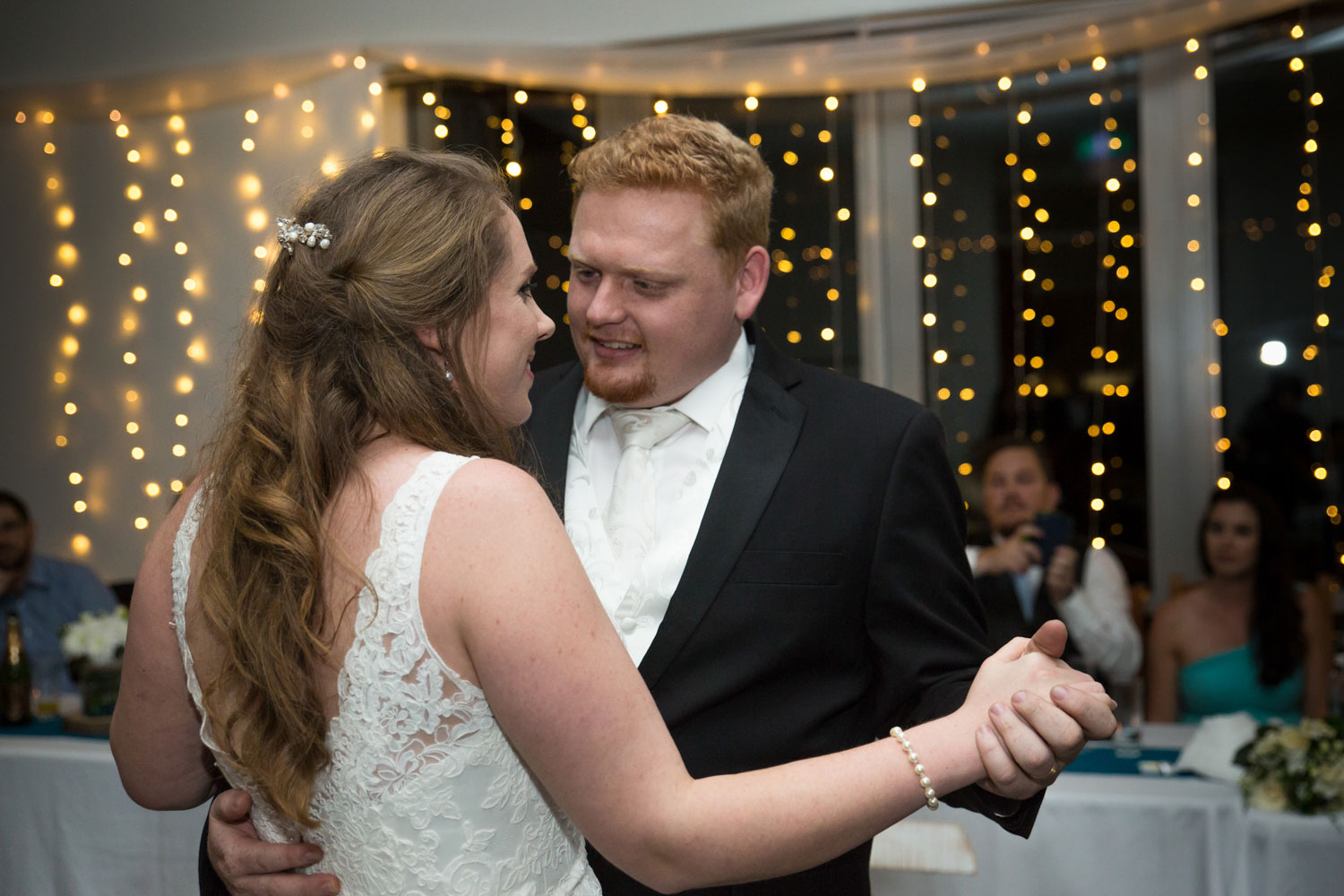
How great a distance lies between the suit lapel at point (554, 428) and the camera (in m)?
1.74

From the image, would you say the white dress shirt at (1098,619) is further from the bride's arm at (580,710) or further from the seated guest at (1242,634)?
the bride's arm at (580,710)

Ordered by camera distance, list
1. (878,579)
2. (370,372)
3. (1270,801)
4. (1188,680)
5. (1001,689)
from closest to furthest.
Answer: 1. (370,372)
2. (1001,689)
3. (878,579)
4. (1270,801)
5. (1188,680)

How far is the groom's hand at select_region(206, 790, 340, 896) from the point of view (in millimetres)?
1122

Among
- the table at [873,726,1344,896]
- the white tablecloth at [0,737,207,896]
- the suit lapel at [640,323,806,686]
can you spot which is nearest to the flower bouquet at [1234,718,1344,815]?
the table at [873,726,1344,896]

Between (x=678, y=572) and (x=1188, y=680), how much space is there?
2472mm

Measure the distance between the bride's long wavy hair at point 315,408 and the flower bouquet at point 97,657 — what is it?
2.33 metres

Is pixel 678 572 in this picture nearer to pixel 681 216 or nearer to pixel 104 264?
pixel 681 216

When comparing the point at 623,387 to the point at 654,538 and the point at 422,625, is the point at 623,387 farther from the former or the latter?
the point at 422,625

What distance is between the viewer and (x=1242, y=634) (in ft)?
11.3

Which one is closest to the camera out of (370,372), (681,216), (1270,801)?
(370,372)

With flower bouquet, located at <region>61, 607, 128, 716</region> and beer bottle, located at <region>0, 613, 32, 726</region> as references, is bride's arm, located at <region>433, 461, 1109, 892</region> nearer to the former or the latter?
flower bouquet, located at <region>61, 607, 128, 716</region>

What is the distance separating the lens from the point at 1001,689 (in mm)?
1187

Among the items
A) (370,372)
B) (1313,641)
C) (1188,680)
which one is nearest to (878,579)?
(370,372)

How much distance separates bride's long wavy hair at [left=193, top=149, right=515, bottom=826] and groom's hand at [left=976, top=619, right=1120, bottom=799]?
1.89 ft
